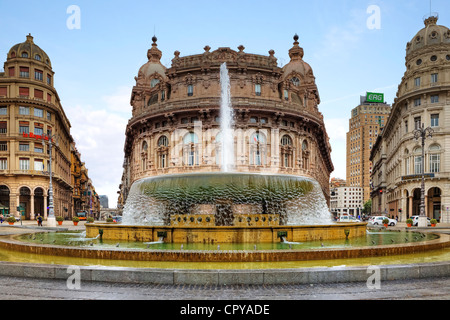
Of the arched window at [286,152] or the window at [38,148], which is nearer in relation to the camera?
the arched window at [286,152]

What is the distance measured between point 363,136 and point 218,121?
516ft

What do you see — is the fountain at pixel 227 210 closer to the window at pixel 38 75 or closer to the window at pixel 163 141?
the window at pixel 163 141

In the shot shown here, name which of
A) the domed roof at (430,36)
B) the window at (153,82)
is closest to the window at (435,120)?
the domed roof at (430,36)

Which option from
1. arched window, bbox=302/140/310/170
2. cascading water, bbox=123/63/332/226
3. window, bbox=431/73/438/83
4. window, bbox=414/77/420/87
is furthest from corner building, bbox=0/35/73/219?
window, bbox=431/73/438/83

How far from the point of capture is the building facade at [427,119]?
54.8 metres

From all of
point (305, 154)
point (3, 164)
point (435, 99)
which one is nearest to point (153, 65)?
point (3, 164)

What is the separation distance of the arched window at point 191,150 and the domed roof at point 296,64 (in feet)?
75.0

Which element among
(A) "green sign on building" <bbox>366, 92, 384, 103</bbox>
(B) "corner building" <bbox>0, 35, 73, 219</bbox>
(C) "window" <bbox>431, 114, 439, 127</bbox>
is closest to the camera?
(C) "window" <bbox>431, 114, 439, 127</bbox>

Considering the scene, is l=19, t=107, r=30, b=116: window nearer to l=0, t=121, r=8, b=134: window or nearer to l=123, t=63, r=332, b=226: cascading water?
l=0, t=121, r=8, b=134: window

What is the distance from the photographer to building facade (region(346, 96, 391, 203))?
17788 centimetres

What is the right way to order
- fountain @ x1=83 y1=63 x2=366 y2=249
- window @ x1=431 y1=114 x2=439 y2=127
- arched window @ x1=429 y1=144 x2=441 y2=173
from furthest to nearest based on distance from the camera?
window @ x1=431 y1=114 x2=439 y2=127 < arched window @ x1=429 y1=144 x2=441 y2=173 < fountain @ x1=83 y1=63 x2=366 y2=249

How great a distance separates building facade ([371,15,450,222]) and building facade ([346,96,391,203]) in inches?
4578

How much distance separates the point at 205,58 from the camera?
39.8 metres
